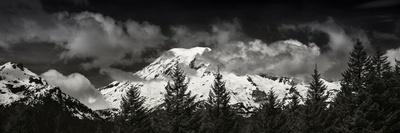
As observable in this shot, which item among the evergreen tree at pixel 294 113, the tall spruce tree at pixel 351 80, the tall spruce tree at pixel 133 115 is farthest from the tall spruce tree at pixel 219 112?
the tall spruce tree at pixel 351 80

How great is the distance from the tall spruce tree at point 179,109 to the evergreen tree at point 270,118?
7.69 m

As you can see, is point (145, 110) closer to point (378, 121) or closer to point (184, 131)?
point (184, 131)

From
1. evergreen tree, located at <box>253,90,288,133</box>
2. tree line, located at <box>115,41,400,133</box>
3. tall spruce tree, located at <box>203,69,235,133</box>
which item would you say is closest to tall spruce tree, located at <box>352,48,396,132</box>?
tree line, located at <box>115,41,400,133</box>

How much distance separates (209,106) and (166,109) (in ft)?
24.3

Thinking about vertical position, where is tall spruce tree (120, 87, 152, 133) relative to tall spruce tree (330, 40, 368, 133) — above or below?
below

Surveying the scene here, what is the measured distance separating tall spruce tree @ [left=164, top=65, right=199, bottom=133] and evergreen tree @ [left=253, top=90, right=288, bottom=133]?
769cm

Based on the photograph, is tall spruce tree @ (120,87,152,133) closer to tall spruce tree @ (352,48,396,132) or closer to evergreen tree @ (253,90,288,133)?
evergreen tree @ (253,90,288,133)

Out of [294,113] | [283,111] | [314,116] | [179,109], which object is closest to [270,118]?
[283,111]

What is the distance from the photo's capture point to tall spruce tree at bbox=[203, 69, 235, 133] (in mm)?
48125

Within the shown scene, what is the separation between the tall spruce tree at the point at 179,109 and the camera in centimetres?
4353

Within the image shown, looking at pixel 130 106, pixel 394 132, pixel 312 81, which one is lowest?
pixel 394 132

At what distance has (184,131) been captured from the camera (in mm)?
43438

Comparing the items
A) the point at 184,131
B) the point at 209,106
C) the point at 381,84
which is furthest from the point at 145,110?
the point at 381,84

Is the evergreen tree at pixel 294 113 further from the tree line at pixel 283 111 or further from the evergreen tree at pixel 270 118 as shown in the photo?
the evergreen tree at pixel 270 118
